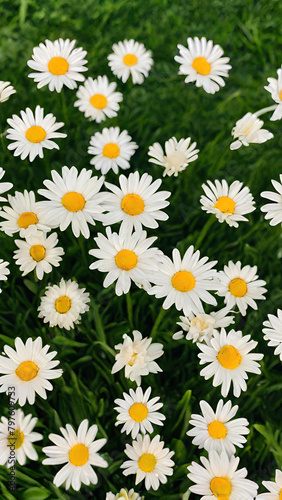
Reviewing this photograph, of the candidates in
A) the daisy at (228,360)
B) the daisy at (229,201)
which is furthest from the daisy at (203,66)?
the daisy at (228,360)

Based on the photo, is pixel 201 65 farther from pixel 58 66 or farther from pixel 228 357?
pixel 228 357

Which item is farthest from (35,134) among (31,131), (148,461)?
(148,461)

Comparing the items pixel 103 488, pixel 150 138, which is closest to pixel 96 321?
pixel 103 488

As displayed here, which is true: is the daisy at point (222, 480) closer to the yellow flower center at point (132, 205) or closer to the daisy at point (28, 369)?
the daisy at point (28, 369)

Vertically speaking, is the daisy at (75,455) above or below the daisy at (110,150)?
below

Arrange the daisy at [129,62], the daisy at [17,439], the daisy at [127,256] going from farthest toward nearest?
the daisy at [129,62] → the daisy at [127,256] → the daisy at [17,439]

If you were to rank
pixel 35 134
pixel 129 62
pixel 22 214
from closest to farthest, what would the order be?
pixel 22 214 < pixel 35 134 < pixel 129 62

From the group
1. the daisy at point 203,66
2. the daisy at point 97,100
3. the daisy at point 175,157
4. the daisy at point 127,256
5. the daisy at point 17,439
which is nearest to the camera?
the daisy at point 17,439

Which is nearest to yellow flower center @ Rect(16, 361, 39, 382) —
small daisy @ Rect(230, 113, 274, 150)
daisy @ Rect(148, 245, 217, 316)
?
daisy @ Rect(148, 245, 217, 316)
